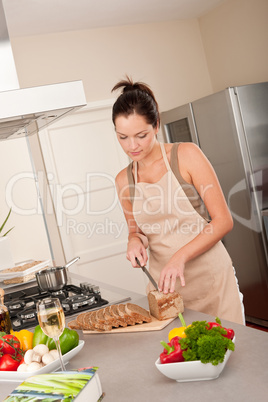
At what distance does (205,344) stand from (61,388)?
35cm

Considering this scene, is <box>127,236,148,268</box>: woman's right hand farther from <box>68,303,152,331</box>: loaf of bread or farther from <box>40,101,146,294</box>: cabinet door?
<box>40,101,146,294</box>: cabinet door

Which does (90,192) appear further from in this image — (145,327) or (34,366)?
(34,366)

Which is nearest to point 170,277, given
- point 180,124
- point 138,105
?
point 138,105

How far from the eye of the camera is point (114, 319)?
177cm

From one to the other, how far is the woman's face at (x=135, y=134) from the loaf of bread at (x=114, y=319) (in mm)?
683

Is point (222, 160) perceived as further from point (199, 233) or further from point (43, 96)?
point (43, 96)

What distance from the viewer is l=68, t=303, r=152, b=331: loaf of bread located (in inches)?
69.4

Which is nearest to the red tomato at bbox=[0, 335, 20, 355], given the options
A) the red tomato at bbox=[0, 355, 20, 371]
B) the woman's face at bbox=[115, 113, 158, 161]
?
the red tomato at bbox=[0, 355, 20, 371]

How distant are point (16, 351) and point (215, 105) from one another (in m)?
3.01

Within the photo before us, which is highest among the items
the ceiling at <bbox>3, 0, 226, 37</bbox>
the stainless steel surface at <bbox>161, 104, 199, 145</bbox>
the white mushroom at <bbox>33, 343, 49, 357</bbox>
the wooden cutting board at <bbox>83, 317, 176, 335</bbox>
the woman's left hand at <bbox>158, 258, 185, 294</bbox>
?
the ceiling at <bbox>3, 0, 226, 37</bbox>

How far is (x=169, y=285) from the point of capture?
1880mm

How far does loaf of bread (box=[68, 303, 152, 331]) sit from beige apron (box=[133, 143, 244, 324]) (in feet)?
1.37

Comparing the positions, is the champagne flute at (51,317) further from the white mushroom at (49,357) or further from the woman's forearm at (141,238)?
the woman's forearm at (141,238)

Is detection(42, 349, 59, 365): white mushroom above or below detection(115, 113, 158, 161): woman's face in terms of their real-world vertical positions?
below
